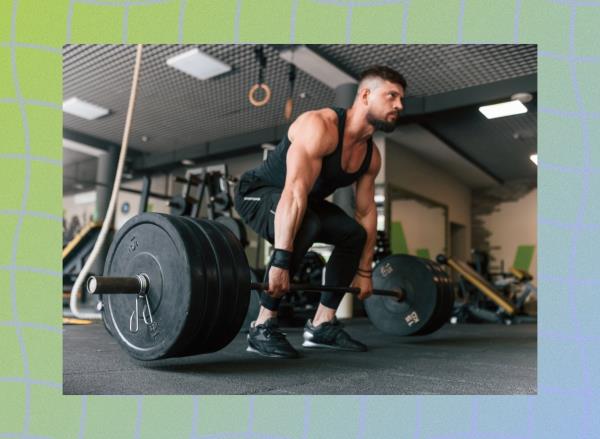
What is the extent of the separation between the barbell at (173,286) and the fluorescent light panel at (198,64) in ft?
9.10

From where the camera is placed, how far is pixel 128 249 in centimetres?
119

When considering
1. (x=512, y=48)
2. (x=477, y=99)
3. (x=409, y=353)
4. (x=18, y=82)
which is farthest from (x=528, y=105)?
(x=18, y=82)

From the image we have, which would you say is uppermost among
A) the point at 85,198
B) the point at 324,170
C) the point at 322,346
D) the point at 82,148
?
the point at 82,148

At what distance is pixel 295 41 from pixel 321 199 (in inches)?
35.4

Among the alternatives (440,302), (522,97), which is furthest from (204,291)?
(522,97)

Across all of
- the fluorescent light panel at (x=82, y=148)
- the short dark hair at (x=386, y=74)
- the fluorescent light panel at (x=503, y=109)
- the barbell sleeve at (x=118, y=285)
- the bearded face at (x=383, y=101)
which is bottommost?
the barbell sleeve at (x=118, y=285)

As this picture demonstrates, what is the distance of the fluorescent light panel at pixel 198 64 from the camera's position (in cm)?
372

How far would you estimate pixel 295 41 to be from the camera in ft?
2.70

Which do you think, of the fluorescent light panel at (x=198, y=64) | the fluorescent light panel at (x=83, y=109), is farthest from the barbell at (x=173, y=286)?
the fluorescent light panel at (x=83, y=109)

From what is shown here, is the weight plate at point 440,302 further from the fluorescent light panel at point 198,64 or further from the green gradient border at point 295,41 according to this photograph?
the fluorescent light panel at point 198,64

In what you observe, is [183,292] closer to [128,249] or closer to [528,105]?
[128,249]

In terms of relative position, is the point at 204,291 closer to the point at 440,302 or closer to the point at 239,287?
the point at 239,287

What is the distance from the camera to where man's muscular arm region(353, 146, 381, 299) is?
68.2 inches

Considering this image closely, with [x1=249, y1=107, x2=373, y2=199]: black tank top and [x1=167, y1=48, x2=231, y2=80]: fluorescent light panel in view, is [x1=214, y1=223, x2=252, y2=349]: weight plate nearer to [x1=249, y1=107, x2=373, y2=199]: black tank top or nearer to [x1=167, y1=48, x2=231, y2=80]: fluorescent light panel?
[x1=249, y1=107, x2=373, y2=199]: black tank top
